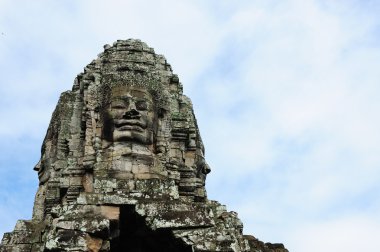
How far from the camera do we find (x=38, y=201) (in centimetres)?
1484

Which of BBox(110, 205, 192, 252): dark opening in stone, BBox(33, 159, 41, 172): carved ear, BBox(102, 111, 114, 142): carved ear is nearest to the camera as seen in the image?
BBox(110, 205, 192, 252): dark opening in stone

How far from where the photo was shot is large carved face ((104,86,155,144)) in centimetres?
1358

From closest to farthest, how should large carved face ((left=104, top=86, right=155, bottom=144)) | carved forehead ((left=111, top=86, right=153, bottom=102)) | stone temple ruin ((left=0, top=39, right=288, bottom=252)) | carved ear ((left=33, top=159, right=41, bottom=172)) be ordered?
stone temple ruin ((left=0, top=39, right=288, bottom=252)) < large carved face ((left=104, top=86, right=155, bottom=144)) < carved forehead ((left=111, top=86, right=153, bottom=102)) < carved ear ((left=33, top=159, right=41, bottom=172))

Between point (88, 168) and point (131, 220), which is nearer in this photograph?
point (131, 220)

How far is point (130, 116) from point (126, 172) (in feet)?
4.85

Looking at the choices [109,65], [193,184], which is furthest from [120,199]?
[109,65]

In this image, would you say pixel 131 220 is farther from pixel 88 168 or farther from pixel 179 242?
pixel 88 168

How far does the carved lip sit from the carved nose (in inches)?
3.9

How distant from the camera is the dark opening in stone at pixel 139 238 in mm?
11703

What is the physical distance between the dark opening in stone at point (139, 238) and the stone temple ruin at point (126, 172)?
0.02m

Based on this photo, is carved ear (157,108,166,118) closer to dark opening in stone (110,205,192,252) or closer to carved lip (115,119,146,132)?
carved lip (115,119,146,132)

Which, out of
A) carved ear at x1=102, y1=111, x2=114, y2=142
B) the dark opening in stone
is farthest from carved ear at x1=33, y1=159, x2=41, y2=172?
the dark opening in stone

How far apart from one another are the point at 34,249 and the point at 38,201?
2.85 m

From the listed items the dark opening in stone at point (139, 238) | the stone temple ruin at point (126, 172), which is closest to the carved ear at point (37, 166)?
the stone temple ruin at point (126, 172)
